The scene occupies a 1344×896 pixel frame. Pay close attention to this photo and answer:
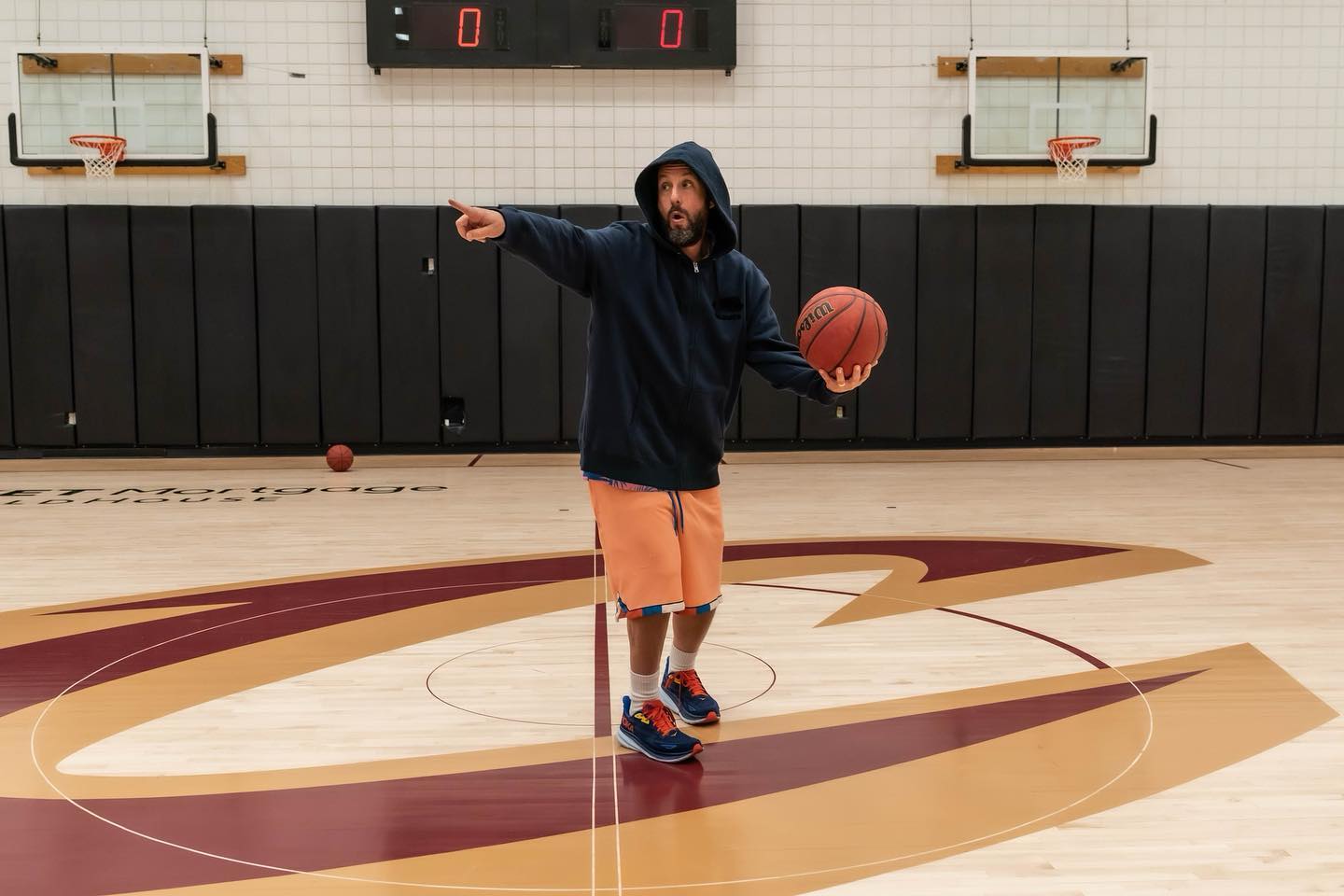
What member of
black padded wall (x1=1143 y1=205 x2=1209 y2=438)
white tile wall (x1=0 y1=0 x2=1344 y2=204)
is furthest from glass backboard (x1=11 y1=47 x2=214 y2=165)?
black padded wall (x1=1143 y1=205 x2=1209 y2=438)

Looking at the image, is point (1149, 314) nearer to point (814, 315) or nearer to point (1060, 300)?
point (1060, 300)

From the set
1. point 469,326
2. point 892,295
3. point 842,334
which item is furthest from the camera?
point 892,295

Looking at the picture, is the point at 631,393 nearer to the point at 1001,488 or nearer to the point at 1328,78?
the point at 1001,488

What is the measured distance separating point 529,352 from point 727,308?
5829 millimetres

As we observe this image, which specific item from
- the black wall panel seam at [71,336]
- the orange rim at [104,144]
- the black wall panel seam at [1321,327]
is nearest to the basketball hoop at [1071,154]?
the black wall panel seam at [1321,327]

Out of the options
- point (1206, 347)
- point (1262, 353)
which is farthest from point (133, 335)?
point (1262, 353)

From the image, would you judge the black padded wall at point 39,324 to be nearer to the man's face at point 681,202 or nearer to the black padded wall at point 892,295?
the black padded wall at point 892,295

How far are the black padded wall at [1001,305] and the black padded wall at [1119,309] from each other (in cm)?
55

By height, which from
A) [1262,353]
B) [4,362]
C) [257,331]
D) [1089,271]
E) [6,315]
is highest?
[1089,271]

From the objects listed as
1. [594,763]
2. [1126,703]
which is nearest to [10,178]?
[594,763]

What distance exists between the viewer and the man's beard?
254cm

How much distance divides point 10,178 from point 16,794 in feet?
24.6

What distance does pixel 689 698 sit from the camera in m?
2.80

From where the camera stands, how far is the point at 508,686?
305 centimetres
